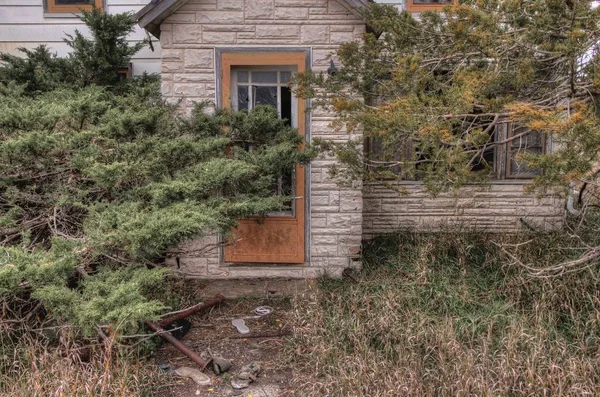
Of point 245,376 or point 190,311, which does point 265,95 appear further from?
point 245,376

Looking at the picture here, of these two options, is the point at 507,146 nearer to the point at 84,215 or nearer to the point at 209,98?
the point at 209,98

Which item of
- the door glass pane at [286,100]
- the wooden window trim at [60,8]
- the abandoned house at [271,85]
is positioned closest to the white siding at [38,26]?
the wooden window trim at [60,8]

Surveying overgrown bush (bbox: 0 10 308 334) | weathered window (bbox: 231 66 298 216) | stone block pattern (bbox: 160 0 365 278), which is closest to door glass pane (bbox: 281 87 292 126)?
weathered window (bbox: 231 66 298 216)

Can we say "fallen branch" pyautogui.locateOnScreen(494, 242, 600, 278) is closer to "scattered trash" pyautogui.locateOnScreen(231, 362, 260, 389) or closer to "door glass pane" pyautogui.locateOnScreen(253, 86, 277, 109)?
"scattered trash" pyautogui.locateOnScreen(231, 362, 260, 389)

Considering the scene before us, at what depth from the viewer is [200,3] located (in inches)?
214

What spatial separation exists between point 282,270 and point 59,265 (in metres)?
3.21

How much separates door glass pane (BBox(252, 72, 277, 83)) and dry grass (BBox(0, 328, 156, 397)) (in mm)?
3426

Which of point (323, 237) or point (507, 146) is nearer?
point (323, 237)

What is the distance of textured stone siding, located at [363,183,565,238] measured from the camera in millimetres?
6828

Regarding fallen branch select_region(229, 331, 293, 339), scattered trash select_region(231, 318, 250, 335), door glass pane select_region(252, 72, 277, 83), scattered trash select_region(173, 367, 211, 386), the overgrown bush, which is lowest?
scattered trash select_region(173, 367, 211, 386)

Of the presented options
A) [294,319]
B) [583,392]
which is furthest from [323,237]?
[583,392]

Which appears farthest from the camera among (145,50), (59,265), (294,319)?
(145,50)

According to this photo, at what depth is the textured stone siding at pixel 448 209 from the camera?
22.4 ft

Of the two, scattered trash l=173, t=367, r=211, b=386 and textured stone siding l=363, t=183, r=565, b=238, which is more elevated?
textured stone siding l=363, t=183, r=565, b=238
